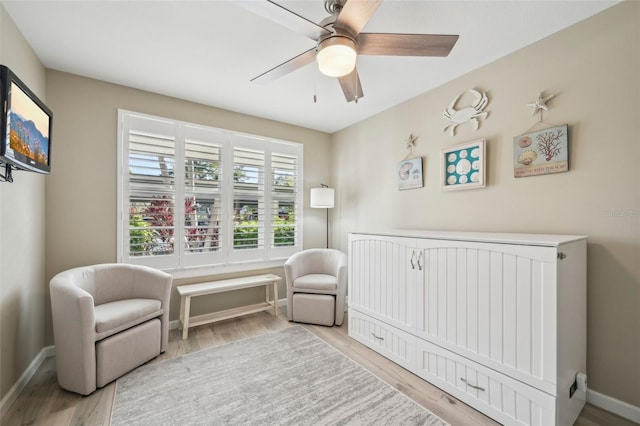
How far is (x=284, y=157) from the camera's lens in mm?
3830

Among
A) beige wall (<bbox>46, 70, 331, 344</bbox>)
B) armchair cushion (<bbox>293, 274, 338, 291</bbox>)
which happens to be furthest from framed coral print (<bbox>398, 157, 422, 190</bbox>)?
beige wall (<bbox>46, 70, 331, 344</bbox>)

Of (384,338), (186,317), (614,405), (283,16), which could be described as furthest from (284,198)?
(614,405)

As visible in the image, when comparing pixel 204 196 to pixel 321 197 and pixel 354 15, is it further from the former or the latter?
pixel 354 15

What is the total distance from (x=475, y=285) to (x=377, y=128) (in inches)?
90.5

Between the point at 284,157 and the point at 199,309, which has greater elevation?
the point at 284,157

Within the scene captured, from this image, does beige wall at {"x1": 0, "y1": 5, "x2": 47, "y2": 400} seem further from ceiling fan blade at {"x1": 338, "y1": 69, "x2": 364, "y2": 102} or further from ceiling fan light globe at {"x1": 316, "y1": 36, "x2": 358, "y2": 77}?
ceiling fan blade at {"x1": 338, "y1": 69, "x2": 364, "y2": 102}

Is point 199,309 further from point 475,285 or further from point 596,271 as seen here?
point 596,271

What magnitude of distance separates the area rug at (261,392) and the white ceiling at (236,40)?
237cm

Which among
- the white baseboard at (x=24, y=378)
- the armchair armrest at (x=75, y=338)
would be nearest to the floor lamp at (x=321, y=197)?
the armchair armrest at (x=75, y=338)

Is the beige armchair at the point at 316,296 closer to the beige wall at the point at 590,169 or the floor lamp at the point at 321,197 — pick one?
the floor lamp at the point at 321,197

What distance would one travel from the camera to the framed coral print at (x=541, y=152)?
188 cm

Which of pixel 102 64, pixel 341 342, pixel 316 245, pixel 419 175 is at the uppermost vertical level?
pixel 102 64

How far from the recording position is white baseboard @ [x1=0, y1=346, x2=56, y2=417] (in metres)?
1.71

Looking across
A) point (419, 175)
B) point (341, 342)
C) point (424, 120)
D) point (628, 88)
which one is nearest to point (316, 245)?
point (341, 342)
